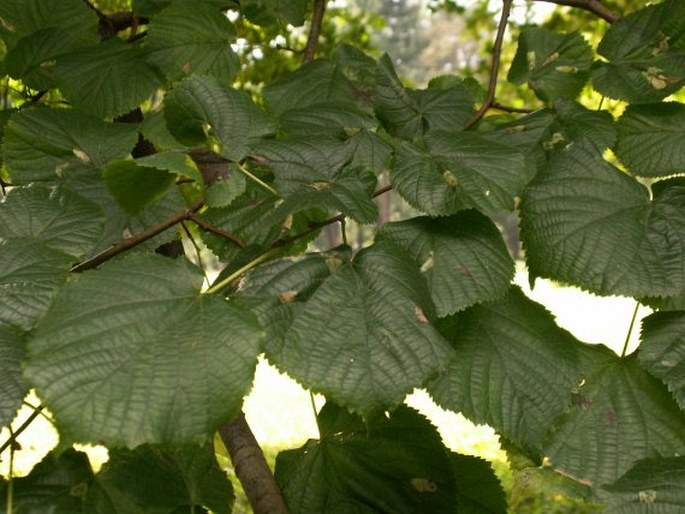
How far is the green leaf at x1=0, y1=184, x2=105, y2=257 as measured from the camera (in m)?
0.89

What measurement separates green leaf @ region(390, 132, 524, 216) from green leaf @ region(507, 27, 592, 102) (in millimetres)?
315

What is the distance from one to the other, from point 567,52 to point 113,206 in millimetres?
675

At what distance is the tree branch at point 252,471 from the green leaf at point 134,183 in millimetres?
418

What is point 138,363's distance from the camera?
24.5 inches

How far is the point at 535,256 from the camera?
0.88m

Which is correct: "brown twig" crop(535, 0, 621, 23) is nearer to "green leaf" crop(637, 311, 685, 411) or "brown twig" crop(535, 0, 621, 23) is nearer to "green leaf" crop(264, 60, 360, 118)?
"green leaf" crop(264, 60, 360, 118)

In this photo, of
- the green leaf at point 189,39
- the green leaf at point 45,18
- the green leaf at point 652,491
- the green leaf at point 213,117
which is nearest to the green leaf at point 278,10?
the green leaf at point 189,39

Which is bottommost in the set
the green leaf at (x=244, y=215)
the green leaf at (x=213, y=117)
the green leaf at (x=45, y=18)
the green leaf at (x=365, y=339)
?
the green leaf at (x=365, y=339)

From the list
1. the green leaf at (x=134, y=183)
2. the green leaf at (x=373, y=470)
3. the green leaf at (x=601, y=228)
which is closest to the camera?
the green leaf at (x=134, y=183)

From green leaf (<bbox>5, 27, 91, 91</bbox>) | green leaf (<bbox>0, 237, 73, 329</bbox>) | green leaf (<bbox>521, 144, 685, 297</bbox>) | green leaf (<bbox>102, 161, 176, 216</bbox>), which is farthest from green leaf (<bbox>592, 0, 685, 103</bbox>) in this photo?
green leaf (<bbox>5, 27, 91, 91</bbox>)

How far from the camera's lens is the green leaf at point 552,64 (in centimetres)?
114

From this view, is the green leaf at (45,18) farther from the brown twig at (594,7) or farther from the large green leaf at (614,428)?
the large green leaf at (614,428)

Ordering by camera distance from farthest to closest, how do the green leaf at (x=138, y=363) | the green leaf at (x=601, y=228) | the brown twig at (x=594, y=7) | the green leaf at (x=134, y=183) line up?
1. the brown twig at (x=594, y=7)
2. the green leaf at (x=601, y=228)
3. the green leaf at (x=134, y=183)
4. the green leaf at (x=138, y=363)

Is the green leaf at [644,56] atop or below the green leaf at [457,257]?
atop
